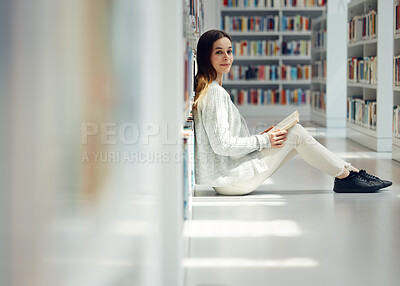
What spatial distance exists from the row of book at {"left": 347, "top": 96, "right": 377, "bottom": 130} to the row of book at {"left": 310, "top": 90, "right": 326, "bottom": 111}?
1769mm

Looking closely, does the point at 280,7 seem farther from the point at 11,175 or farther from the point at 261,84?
the point at 11,175

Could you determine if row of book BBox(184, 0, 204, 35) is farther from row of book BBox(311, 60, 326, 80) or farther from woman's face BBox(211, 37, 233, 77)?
row of book BBox(311, 60, 326, 80)

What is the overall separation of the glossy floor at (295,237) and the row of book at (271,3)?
24.1 feet

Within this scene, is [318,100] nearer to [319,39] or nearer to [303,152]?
[319,39]

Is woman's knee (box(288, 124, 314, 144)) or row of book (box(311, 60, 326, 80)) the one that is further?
row of book (box(311, 60, 326, 80))

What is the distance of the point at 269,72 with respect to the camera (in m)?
11.3

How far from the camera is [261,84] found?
37.9 feet

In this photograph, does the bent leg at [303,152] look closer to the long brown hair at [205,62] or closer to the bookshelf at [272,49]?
the long brown hair at [205,62]

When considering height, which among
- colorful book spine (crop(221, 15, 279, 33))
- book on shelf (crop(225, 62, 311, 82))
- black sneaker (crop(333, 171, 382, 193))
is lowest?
black sneaker (crop(333, 171, 382, 193))

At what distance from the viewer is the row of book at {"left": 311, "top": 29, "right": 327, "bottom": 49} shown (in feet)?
30.1

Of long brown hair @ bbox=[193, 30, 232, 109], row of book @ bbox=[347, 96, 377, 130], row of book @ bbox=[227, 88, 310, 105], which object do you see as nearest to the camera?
long brown hair @ bbox=[193, 30, 232, 109]

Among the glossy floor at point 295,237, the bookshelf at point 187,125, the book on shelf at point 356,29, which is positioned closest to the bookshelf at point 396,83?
the glossy floor at point 295,237

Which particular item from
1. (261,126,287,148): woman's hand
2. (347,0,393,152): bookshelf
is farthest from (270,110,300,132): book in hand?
(347,0,393,152): bookshelf

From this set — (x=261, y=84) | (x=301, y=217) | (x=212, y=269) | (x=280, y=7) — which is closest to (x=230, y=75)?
(x=261, y=84)
